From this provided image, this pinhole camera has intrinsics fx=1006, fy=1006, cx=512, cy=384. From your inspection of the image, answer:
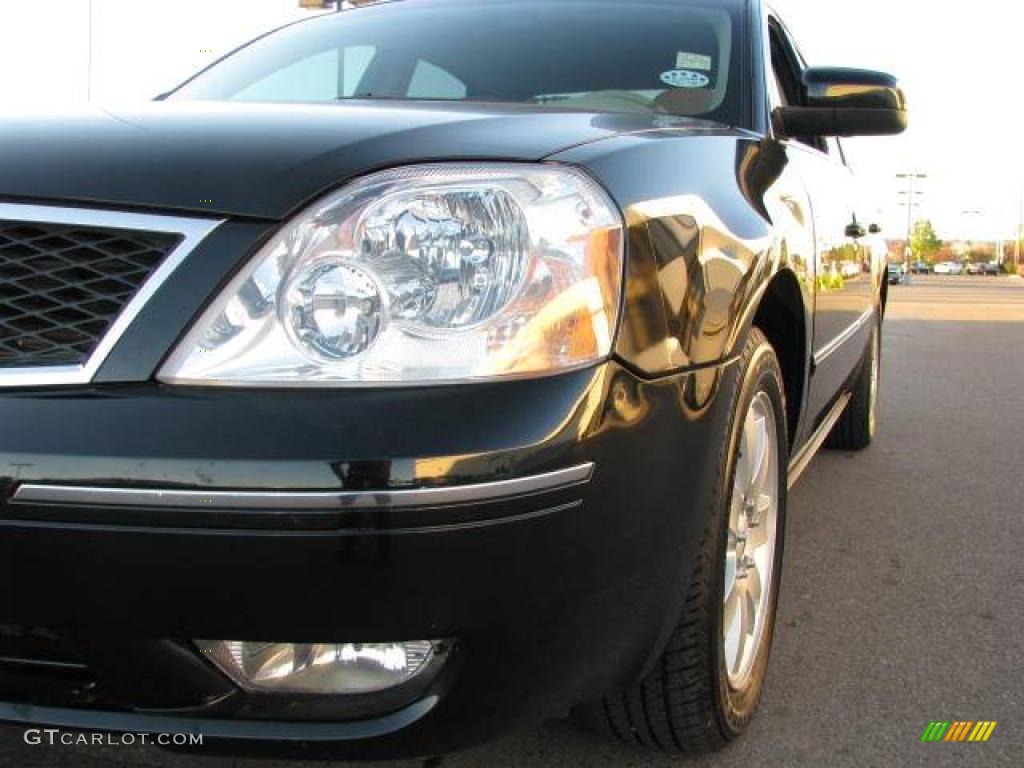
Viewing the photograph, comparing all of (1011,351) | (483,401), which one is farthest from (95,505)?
(1011,351)

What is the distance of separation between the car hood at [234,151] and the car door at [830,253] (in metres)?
1.19

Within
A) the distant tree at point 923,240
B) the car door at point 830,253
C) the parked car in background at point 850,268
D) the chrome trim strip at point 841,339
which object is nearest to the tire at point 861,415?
the chrome trim strip at point 841,339

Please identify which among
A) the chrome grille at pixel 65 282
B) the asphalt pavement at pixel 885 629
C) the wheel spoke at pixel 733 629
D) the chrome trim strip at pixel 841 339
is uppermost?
the chrome grille at pixel 65 282

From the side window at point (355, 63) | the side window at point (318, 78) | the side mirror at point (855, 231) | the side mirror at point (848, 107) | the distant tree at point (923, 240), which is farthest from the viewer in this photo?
the distant tree at point (923, 240)

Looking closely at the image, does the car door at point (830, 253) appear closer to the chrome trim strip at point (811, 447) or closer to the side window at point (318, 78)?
the chrome trim strip at point (811, 447)

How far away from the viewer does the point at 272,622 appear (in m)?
1.27

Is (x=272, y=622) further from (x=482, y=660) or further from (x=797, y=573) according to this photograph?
(x=797, y=573)

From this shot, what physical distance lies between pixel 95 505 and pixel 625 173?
34.5 inches

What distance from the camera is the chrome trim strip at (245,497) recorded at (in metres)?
1.23

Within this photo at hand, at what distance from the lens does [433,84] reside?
8.80 ft

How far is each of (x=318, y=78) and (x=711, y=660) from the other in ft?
6.30

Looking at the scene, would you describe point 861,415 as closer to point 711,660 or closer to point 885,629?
point 885,629

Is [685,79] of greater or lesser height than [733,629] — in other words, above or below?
above

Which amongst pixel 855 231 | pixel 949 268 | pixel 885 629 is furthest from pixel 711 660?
Result: pixel 949 268
